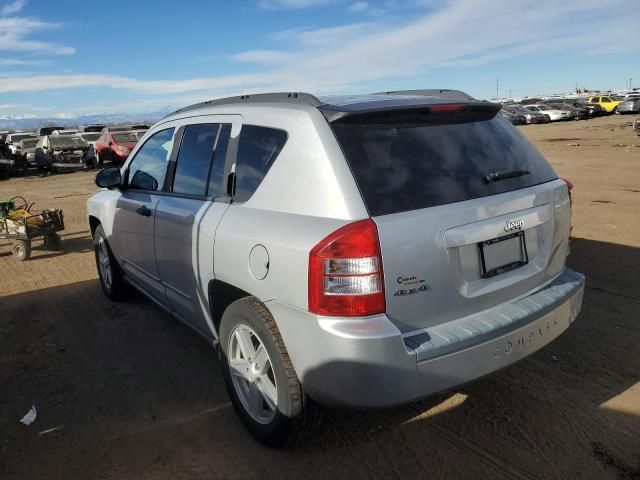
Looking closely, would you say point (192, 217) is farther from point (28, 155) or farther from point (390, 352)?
point (28, 155)

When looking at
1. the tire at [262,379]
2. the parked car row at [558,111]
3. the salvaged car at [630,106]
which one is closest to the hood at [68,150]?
the tire at [262,379]

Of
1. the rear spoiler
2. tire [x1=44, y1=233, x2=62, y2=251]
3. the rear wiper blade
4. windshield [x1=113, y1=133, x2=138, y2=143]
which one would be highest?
windshield [x1=113, y1=133, x2=138, y2=143]

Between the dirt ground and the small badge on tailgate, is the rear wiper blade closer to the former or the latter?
the small badge on tailgate

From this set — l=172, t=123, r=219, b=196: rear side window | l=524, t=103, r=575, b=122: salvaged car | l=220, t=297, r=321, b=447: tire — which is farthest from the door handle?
l=524, t=103, r=575, b=122: salvaged car

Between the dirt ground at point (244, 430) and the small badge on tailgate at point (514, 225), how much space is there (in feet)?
3.46

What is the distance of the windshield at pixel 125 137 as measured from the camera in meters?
23.2

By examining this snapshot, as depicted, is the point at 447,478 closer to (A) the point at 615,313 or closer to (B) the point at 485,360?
(B) the point at 485,360

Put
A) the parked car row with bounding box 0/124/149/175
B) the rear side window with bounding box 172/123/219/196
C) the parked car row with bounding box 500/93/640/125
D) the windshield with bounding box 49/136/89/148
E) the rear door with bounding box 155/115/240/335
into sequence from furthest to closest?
the parked car row with bounding box 500/93/640/125
the windshield with bounding box 49/136/89/148
the parked car row with bounding box 0/124/149/175
the rear side window with bounding box 172/123/219/196
the rear door with bounding box 155/115/240/335

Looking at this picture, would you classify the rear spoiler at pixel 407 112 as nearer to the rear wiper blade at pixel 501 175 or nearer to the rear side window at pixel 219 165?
the rear wiper blade at pixel 501 175

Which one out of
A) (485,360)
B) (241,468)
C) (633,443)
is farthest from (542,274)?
(241,468)

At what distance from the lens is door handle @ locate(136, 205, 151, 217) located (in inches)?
159

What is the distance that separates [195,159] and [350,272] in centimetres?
178

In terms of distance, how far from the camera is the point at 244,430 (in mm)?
3131

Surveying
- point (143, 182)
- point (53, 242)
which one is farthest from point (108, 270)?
point (53, 242)
